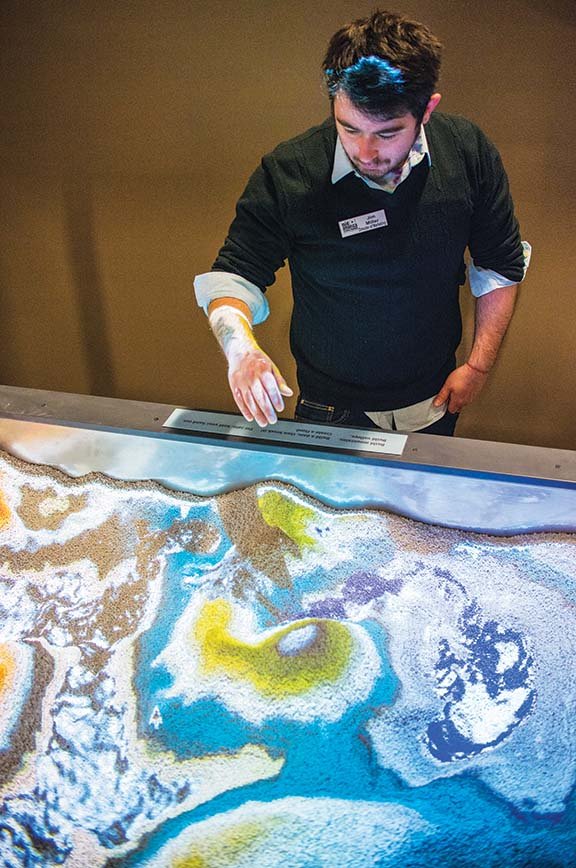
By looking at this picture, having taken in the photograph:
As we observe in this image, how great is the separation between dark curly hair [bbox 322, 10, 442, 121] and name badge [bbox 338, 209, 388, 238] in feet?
0.65

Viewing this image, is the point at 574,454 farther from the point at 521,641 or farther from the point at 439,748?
the point at 439,748

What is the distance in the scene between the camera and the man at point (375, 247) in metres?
1.24

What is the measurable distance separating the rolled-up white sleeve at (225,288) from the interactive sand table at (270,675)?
1.06 feet

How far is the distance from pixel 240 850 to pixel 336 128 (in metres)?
1.16

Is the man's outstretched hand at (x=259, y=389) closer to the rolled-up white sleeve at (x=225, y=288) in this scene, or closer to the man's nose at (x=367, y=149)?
the rolled-up white sleeve at (x=225, y=288)

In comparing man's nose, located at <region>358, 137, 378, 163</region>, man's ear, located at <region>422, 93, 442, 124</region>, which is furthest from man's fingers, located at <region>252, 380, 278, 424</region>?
man's ear, located at <region>422, 93, 442, 124</region>

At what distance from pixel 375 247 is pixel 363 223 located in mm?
52

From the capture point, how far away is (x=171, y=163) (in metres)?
2.52

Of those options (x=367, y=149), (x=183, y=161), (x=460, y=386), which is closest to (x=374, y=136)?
(x=367, y=149)

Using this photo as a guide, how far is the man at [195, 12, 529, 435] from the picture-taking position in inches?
48.8

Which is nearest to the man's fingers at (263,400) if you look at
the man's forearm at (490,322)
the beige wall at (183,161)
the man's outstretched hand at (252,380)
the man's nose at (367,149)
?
the man's outstretched hand at (252,380)

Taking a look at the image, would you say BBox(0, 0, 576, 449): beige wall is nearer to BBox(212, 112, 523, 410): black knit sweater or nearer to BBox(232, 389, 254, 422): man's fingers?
BBox(212, 112, 523, 410): black knit sweater

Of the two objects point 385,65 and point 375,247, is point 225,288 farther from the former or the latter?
point 385,65

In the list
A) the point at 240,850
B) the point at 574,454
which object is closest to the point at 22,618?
the point at 240,850
